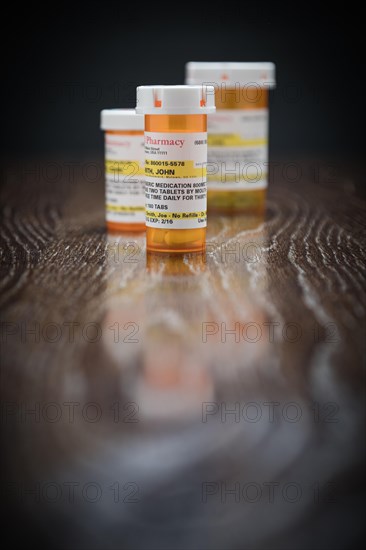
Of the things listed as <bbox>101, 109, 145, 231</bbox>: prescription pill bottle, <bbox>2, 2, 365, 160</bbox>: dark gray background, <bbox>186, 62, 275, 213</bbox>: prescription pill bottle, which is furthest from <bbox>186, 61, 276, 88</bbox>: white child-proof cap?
<bbox>2, 2, 365, 160</bbox>: dark gray background

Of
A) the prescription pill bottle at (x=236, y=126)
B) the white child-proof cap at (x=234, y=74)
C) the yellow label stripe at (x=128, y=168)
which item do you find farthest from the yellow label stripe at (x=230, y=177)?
the yellow label stripe at (x=128, y=168)

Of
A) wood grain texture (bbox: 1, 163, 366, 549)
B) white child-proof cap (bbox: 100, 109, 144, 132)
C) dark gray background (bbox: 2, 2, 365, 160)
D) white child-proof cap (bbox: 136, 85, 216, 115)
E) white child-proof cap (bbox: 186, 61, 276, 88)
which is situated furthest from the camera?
dark gray background (bbox: 2, 2, 365, 160)

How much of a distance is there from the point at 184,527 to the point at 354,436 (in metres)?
0.16

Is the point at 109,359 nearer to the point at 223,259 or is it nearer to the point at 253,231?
the point at 223,259

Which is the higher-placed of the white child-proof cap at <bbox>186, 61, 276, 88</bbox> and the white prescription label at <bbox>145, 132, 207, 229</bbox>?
the white child-proof cap at <bbox>186, 61, 276, 88</bbox>

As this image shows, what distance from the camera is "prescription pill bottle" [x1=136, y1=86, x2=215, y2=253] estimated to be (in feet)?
4.04

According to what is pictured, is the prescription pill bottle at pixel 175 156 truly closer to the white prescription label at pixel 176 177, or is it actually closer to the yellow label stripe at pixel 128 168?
the white prescription label at pixel 176 177

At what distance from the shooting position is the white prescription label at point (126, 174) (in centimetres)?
144

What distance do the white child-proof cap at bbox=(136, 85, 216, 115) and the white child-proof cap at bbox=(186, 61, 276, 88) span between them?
16.3 inches

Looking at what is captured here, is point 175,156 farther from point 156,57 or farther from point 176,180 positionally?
point 156,57

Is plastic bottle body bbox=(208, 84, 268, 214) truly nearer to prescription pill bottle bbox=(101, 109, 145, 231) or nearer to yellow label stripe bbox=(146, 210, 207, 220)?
prescription pill bottle bbox=(101, 109, 145, 231)

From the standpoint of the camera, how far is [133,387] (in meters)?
0.80

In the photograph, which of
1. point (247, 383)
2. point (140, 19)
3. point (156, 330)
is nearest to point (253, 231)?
point (156, 330)

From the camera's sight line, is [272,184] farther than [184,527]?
Yes
